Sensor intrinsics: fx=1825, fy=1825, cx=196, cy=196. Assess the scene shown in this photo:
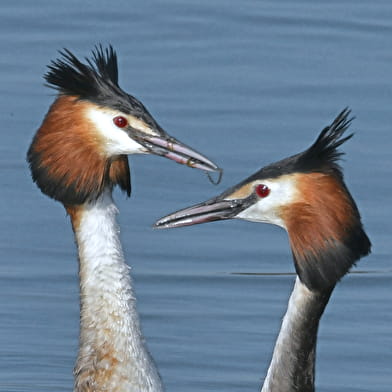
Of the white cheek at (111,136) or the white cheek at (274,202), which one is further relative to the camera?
the white cheek at (111,136)

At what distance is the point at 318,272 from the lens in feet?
30.3

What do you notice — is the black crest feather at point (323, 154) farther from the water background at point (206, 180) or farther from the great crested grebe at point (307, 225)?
the water background at point (206, 180)

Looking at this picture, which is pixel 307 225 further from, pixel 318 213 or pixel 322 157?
pixel 322 157

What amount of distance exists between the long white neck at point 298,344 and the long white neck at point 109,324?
2.94 feet

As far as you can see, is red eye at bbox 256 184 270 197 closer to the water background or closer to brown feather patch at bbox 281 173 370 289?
brown feather patch at bbox 281 173 370 289

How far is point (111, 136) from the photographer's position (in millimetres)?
10000

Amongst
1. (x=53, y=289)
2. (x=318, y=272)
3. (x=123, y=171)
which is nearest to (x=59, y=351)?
(x=53, y=289)

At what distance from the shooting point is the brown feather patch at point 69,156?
995 cm

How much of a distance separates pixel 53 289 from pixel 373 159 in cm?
275

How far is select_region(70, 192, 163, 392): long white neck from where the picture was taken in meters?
10.1

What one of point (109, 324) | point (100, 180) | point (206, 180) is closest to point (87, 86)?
point (100, 180)

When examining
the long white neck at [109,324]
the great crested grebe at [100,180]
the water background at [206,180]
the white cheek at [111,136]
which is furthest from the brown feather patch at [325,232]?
the water background at [206,180]

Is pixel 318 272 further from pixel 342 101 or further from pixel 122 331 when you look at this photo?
pixel 342 101

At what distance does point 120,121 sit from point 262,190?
97 centimetres
